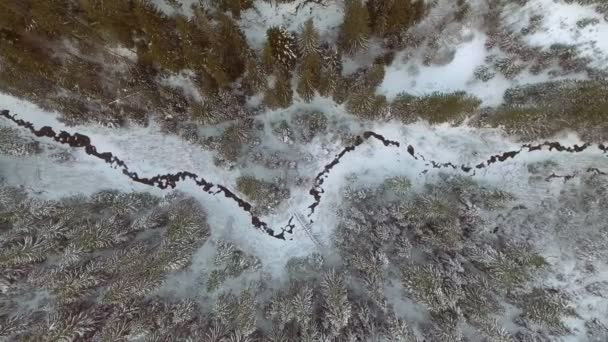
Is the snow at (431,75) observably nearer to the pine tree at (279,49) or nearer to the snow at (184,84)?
the pine tree at (279,49)

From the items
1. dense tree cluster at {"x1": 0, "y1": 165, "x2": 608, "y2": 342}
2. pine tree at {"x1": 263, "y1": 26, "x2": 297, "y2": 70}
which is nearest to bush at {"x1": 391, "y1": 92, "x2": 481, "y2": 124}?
dense tree cluster at {"x1": 0, "y1": 165, "x2": 608, "y2": 342}

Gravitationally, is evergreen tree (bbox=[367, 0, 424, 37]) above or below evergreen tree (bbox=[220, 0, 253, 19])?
below

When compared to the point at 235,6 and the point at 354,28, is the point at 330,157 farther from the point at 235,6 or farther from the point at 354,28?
the point at 235,6

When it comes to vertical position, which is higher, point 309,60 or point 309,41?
point 309,41

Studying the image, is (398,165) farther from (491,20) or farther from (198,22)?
(198,22)

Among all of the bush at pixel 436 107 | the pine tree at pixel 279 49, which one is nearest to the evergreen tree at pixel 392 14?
the bush at pixel 436 107

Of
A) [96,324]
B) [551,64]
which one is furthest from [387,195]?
[96,324]

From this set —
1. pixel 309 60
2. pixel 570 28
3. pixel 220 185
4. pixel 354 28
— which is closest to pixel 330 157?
pixel 309 60

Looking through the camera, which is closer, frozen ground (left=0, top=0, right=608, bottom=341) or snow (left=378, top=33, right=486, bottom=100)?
frozen ground (left=0, top=0, right=608, bottom=341)

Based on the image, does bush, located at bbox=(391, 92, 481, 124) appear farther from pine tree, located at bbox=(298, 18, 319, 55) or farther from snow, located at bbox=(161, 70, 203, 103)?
snow, located at bbox=(161, 70, 203, 103)
